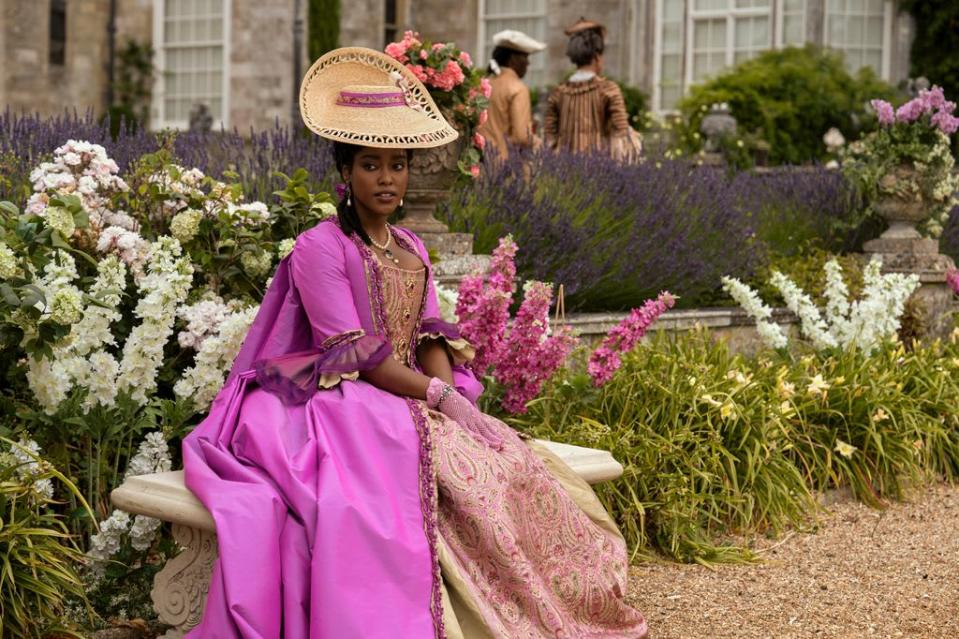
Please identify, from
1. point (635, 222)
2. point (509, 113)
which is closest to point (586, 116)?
point (509, 113)

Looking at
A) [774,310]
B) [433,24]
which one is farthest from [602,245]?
[433,24]

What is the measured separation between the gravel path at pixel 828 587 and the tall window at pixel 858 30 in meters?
10.9

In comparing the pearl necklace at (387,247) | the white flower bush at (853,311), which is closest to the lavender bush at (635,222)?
the white flower bush at (853,311)

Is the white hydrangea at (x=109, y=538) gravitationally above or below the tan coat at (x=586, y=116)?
below

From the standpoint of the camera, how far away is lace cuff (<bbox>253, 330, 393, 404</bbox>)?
3.41 metres

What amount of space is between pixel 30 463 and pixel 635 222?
167 inches

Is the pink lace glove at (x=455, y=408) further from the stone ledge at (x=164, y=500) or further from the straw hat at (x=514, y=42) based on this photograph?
the straw hat at (x=514, y=42)

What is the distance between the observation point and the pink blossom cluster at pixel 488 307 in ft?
14.7

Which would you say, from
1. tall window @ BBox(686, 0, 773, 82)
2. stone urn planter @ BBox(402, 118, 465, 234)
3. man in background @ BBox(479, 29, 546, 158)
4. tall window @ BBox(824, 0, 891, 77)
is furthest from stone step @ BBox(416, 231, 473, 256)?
tall window @ BBox(824, 0, 891, 77)

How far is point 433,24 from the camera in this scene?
17.6 m

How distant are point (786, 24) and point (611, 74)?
1994mm

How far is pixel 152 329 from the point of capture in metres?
3.89

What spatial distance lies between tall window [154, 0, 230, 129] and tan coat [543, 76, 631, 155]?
859cm

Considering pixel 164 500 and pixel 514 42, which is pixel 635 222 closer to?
pixel 514 42
